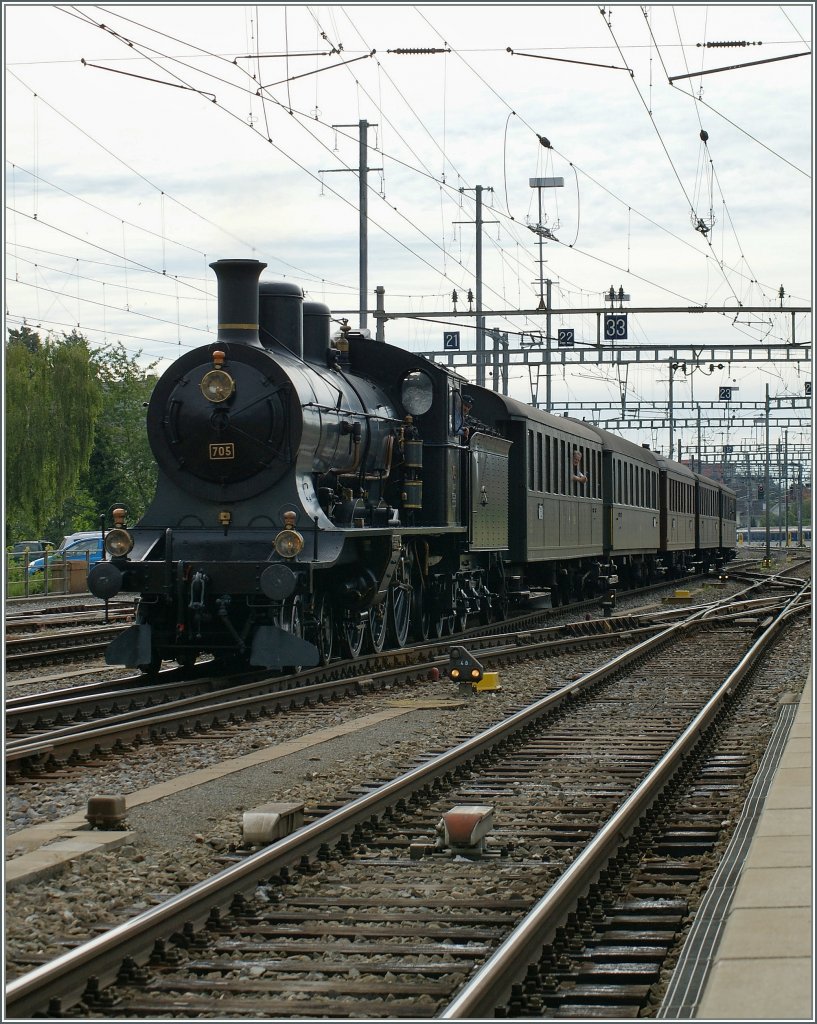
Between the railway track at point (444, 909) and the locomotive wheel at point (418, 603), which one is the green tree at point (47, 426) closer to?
the locomotive wheel at point (418, 603)

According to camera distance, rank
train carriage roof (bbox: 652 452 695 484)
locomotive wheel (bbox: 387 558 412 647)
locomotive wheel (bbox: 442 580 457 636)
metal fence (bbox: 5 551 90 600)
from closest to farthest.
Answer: locomotive wheel (bbox: 387 558 412 647), locomotive wheel (bbox: 442 580 457 636), metal fence (bbox: 5 551 90 600), train carriage roof (bbox: 652 452 695 484)

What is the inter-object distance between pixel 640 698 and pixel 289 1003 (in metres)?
8.69

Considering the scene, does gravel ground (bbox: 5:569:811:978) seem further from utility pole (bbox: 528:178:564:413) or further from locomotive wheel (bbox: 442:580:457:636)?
utility pole (bbox: 528:178:564:413)

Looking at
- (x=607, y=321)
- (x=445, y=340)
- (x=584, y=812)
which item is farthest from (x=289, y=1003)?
(x=445, y=340)

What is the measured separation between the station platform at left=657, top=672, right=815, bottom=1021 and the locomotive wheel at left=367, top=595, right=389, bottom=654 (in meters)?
7.90

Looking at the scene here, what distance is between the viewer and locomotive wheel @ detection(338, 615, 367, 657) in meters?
14.3

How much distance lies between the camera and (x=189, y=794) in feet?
26.1

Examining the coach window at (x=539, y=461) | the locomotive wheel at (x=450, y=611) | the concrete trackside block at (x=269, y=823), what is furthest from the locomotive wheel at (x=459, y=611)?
the concrete trackside block at (x=269, y=823)

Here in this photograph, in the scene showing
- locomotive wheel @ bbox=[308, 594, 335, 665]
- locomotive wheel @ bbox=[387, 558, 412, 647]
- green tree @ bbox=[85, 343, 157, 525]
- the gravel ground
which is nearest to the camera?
the gravel ground

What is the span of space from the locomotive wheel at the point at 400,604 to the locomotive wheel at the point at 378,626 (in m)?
0.22

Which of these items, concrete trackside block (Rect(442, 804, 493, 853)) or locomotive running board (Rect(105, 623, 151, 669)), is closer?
concrete trackside block (Rect(442, 804, 493, 853))

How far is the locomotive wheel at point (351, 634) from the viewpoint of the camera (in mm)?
14258

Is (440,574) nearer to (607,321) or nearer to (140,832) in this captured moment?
(140,832)

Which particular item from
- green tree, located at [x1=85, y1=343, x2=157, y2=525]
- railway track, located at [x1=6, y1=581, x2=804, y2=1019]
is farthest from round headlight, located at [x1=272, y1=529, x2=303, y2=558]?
green tree, located at [x1=85, y1=343, x2=157, y2=525]
